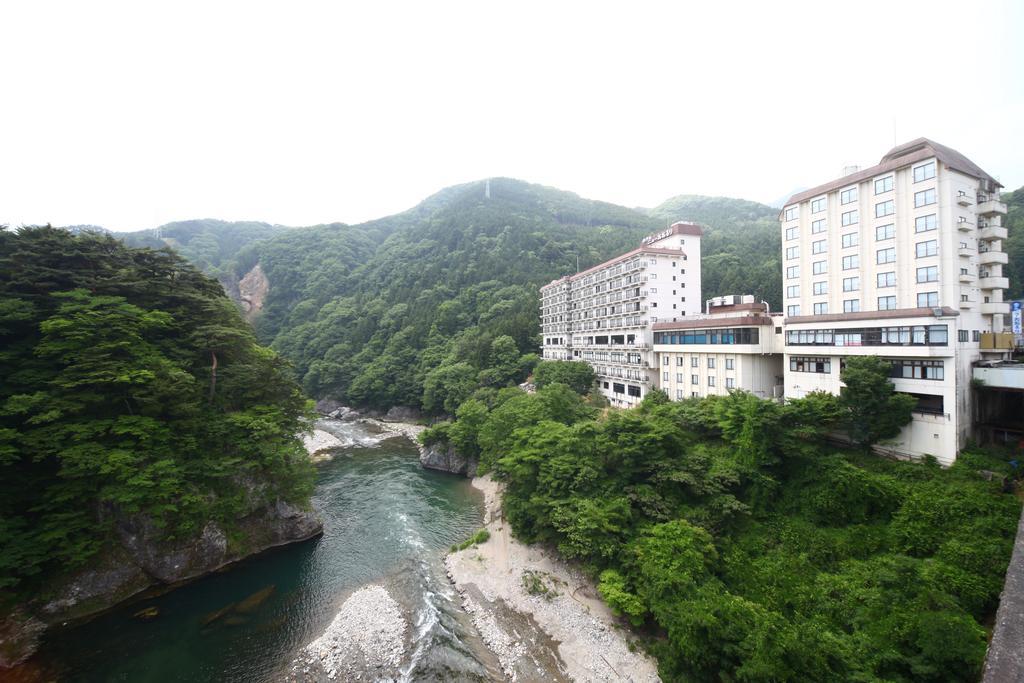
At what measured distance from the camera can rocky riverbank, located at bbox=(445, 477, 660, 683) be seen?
16016mm

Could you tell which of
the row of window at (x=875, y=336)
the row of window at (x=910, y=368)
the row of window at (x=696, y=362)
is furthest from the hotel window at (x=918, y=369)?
the row of window at (x=696, y=362)

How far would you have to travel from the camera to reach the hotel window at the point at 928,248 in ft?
72.1

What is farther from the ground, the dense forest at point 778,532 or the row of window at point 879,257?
the row of window at point 879,257

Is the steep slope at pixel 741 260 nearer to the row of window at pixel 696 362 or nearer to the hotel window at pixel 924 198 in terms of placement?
the row of window at pixel 696 362

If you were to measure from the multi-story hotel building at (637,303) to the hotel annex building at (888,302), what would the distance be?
184 inches

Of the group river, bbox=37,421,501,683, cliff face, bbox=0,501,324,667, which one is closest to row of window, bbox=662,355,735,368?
river, bbox=37,421,501,683

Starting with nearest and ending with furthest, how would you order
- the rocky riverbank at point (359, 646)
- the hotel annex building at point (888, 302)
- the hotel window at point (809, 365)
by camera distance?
the rocky riverbank at point (359, 646) < the hotel annex building at point (888, 302) < the hotel window at point (809, 365)

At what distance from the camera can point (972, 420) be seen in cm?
2153

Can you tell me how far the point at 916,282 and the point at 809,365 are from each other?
717 cm

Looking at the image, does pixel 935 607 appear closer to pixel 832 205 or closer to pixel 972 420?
pixel 972 420

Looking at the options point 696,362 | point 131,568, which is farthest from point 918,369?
point 131,568

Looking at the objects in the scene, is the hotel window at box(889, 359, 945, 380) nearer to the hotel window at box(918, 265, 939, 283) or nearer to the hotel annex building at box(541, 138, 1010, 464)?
the hotel annex building at box(541, 138, 1010, 464)

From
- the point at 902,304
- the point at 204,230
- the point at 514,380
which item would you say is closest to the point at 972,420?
the point at 902,304

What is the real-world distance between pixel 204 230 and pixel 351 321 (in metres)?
94.8
